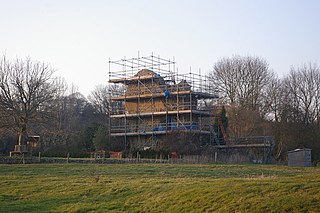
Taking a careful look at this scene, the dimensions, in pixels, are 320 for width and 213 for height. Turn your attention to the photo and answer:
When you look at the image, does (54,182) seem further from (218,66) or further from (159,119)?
(218,66)

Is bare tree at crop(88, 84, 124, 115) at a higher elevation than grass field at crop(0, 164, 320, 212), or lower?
higher

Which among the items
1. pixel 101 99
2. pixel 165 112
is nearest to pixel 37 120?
pixel 165 112

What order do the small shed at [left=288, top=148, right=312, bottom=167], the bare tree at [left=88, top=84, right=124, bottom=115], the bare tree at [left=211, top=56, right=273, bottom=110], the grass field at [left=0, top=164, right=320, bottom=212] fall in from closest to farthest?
the grass field at [left=0, top=164, right=320, bottom=212] → the small shed at [left=288, top=148, right=312, bottom=167] → the bare tree at [left=211, top=56, right=273, bottom=110] → the bare tree at [left=88, top=84, right=124, bottom=115]

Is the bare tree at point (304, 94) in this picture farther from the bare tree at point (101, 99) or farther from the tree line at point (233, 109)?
the bare tree at point (101, 99)

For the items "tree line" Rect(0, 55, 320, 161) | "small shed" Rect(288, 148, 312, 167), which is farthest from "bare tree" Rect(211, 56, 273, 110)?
"small shed" Rect(288, 148, 312, 167)

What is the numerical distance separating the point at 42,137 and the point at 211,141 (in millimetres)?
21282

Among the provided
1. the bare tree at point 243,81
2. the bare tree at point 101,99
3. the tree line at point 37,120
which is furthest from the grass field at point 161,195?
the bare tree at point 101,99

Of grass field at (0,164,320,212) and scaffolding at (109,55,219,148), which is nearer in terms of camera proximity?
grass field at (0,164,320,212)

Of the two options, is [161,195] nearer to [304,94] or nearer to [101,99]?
[304,94]

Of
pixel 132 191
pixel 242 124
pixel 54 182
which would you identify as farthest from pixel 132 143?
pixel 132 191

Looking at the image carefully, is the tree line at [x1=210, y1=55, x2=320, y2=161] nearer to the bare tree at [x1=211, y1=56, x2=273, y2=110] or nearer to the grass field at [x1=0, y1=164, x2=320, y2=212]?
the bare tree at [x1=211, y1=56, x2=273, y2=110]

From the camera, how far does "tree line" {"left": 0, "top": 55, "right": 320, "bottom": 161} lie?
185 ft

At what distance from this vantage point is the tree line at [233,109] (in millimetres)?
56500

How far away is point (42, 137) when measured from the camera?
68125 millimetres
